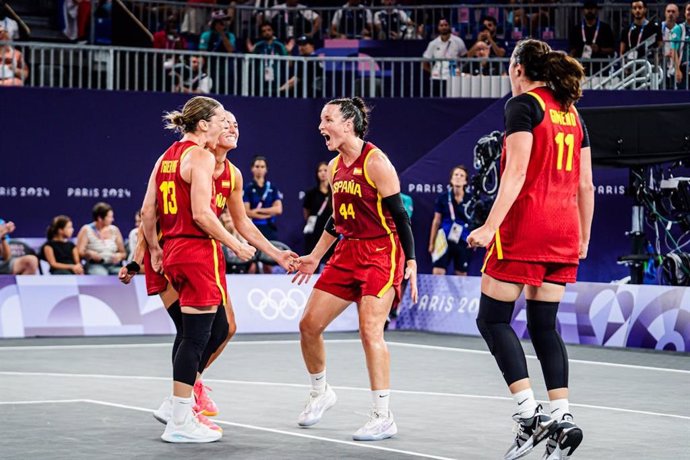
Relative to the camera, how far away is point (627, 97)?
60.4 ft

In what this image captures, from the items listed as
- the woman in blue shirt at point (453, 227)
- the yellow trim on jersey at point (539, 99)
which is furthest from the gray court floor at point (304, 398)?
the woman in blue shirt at point (453, 227)

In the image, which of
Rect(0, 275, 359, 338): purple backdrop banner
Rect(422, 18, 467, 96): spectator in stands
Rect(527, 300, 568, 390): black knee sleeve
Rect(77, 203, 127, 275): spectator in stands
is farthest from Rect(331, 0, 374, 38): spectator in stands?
Rect(527, 300, 568, 390): black knee sleeve

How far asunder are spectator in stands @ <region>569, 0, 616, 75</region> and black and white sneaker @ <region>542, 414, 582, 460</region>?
43.3 ft

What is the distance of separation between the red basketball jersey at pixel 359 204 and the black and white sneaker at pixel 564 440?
2065 mm

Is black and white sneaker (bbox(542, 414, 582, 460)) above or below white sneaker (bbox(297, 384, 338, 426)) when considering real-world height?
above

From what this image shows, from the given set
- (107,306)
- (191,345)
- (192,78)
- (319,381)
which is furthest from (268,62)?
(191,345)

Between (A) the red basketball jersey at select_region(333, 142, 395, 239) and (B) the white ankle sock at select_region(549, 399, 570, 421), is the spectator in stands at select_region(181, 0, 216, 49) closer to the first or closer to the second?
(A) the red basketball jersey at select_region(333, 142, 395, 239)

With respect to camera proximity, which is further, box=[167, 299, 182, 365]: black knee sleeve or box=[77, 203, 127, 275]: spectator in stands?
box=[77, 203, 127, 275]: spectator in stands

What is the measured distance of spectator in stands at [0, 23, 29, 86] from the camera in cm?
1861

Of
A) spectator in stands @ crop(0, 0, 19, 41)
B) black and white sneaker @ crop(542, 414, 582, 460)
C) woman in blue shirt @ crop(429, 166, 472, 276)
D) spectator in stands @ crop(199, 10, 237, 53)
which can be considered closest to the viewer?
black and white sneaker @ crop(542, 414, 582, 460)

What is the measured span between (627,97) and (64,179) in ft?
27.4

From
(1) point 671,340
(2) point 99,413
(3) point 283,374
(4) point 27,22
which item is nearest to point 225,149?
(2) point 99,413

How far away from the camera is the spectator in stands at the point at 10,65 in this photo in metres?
18.6

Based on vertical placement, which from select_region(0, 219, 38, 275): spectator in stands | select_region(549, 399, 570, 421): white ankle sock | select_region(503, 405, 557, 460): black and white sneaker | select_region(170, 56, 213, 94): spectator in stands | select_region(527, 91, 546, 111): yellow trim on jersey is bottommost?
select_region(0, 219, 38, 275): spectator in stands
